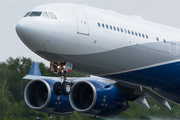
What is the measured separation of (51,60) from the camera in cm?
1245

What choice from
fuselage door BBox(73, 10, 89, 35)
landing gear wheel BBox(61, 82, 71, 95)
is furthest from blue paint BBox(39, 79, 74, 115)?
fuselage door BBox(73, 10, 89, 35)

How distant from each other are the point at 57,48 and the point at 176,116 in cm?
905

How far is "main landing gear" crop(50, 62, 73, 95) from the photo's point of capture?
12.1 metres

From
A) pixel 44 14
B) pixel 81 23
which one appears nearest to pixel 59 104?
pixel 81 23

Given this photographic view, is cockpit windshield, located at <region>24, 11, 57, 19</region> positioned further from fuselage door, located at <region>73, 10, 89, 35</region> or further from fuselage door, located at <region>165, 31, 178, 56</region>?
fuselage door, located at <region>165, 31, 178, 56</region>

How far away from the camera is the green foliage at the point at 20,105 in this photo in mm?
18219

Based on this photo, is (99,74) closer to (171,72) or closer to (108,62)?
(108,62)

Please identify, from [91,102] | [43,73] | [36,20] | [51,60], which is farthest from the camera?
[43,73]

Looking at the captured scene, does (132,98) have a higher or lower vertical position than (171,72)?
lower

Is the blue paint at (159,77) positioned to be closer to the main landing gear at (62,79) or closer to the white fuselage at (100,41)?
the white fuselage at (100,41)

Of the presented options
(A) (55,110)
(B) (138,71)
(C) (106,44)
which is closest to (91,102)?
(A) (55,110)

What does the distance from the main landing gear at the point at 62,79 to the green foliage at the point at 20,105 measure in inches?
71.7

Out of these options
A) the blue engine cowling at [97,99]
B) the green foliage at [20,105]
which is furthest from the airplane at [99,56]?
the green foliage at [20,105]

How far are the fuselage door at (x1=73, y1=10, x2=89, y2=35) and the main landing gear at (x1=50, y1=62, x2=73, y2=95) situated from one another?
1298mm
